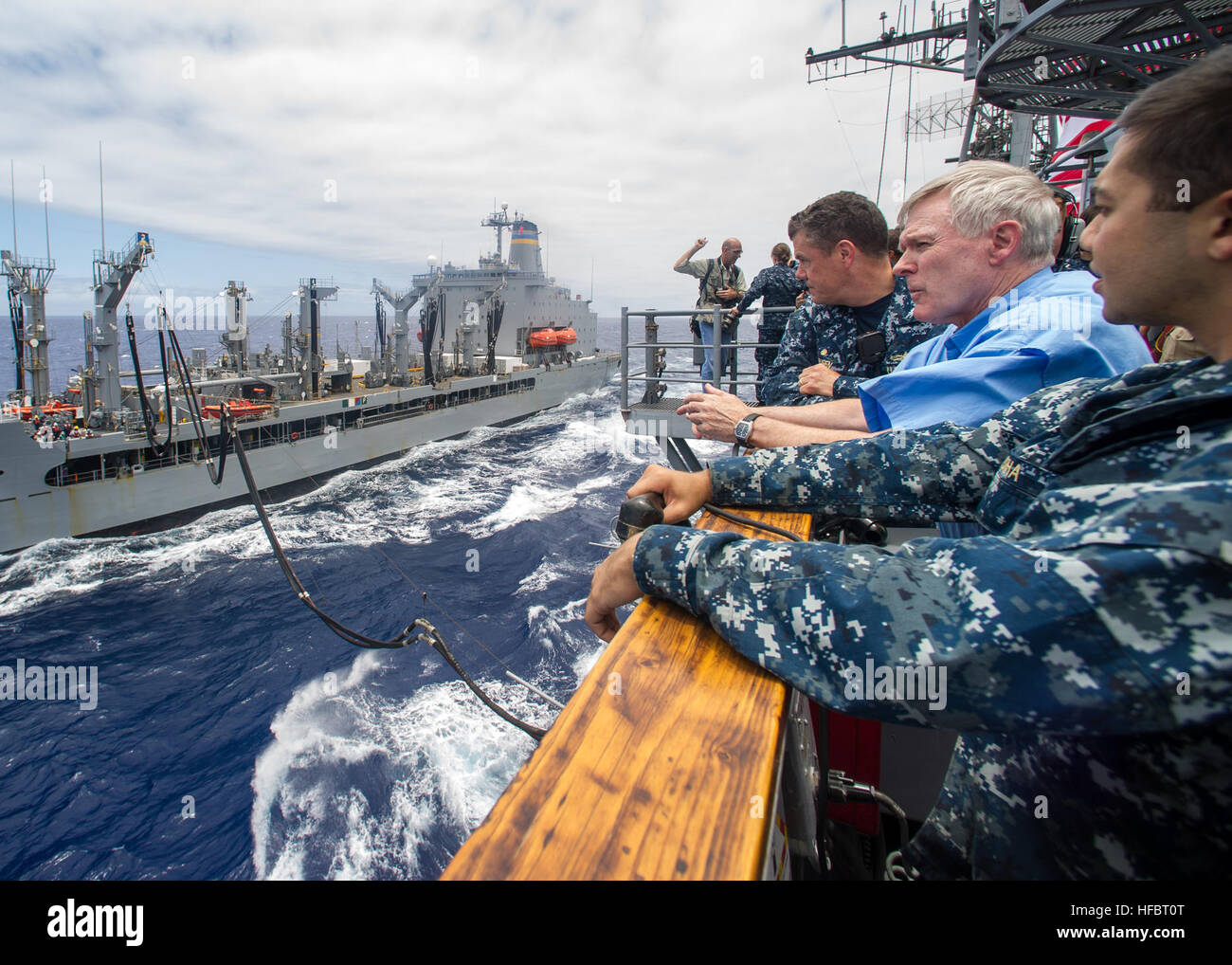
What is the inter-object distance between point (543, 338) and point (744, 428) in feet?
125

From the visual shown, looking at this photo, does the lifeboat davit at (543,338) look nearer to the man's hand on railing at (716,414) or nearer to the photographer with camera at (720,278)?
the photographer with camera at (720,278)

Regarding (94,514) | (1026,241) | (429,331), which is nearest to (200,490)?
(94,514)

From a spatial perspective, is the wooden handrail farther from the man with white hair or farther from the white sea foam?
the white sea foam

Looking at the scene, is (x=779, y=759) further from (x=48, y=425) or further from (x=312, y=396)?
(x=312, y=396)

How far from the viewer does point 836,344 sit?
12.1 ft

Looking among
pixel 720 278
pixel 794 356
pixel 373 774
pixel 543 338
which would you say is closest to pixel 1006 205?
pixel 794 356

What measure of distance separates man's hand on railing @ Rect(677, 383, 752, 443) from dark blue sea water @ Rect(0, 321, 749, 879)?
6.68 metres

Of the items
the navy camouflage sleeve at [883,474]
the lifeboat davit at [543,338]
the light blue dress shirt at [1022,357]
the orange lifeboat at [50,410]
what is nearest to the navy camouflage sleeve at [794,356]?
the light blue dress shirt at [1022,357]

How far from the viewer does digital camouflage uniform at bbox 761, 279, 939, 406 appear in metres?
3.40

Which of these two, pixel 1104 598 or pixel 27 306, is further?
pixel 27 306

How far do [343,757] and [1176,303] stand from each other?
10171 mm

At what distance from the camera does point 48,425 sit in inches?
643

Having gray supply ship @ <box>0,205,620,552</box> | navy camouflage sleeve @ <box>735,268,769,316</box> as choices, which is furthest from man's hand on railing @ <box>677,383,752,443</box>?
gray supply ship @ <box>0,205,620,552</box>

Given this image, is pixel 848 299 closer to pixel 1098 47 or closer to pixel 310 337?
pixel 1098 47
